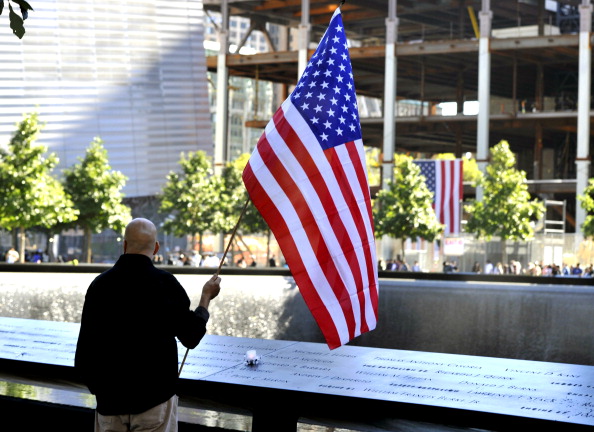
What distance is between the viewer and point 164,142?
68.5 m

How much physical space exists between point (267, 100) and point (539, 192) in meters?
82.2

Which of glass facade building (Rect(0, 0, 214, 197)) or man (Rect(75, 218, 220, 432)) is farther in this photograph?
glass facade building (Rect(0, 0, 214, 197))

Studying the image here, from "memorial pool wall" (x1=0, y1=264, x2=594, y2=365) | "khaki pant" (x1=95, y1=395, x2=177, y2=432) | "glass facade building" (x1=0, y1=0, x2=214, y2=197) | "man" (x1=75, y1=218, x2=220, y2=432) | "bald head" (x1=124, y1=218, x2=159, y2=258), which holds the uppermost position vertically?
"glass facade building" (x1=0, y1=0, x2=214, y2=197)

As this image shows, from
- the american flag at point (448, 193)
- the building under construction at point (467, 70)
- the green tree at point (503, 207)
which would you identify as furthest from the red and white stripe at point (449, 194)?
the building under construction at point (467, 70)

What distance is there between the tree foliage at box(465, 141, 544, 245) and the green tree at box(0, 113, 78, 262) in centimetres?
2323

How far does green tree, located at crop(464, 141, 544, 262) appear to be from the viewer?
51.5 metres

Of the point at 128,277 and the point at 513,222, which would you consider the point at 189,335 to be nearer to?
the point at 128,277

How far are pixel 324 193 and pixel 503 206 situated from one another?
47.4 m

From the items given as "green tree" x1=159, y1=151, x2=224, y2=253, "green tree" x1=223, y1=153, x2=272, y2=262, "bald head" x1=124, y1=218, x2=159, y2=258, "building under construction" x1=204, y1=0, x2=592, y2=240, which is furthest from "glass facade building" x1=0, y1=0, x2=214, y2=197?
"bald head" x1=124, y1=218, x2=159, y2=258

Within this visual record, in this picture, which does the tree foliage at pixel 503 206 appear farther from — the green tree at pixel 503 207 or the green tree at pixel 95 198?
the green tree at pixel 95 198

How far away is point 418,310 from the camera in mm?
25109

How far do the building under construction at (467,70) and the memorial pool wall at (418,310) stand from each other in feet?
91.7

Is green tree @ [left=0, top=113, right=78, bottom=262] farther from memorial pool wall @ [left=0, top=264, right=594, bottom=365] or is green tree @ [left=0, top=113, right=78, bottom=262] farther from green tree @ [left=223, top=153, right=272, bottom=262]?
green tree @ [left=223, top=153, right=272, bottom=262]

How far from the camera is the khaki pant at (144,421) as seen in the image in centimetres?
420
